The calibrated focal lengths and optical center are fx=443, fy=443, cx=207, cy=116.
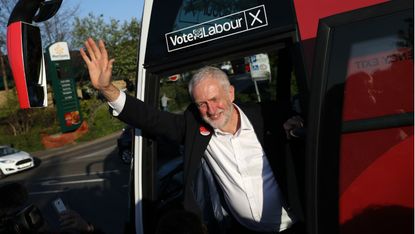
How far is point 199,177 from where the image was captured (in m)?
3.00

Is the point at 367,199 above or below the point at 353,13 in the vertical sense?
below

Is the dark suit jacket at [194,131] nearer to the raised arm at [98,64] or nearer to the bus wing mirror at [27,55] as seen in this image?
the raised arm at [98,64]

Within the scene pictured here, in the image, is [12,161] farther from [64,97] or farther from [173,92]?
[173,92]

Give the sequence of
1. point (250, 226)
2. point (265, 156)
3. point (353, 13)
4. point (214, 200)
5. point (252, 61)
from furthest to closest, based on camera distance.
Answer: point (252, 61) → point (214, 200) → point (250, 226) → point (265, 156) → point (353, 13)

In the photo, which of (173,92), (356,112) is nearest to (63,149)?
(173,92)

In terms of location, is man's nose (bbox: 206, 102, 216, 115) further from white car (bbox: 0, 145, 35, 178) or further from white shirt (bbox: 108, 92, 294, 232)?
white car (bbox: 0, 145, 35, 178)

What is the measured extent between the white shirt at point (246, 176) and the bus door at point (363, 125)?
0.74 metres

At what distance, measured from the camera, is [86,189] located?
34.4 feet

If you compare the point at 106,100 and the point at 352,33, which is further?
the point at 106,100

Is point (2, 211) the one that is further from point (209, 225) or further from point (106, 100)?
Result: point (209, 225)

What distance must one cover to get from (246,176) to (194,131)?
16.4 inches

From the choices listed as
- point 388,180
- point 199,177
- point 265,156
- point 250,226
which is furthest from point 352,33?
point 199,177

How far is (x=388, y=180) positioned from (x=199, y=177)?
59.8 inches

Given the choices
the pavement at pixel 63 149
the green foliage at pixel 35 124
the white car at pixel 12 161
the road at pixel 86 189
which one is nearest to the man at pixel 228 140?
the road at pixel 86 189
